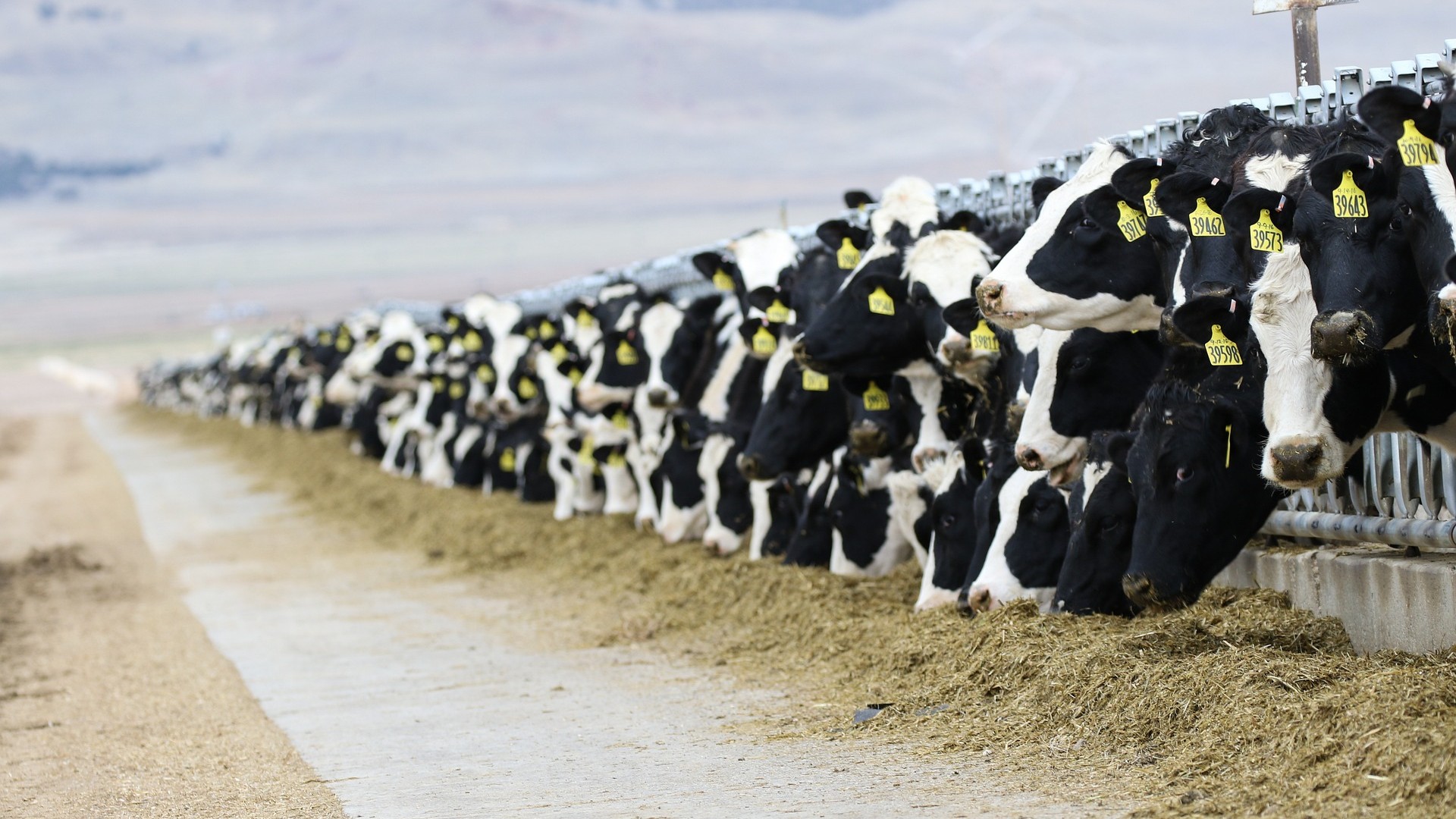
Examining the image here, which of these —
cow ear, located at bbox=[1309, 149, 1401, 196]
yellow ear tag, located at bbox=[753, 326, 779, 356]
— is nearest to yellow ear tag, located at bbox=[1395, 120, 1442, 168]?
cow ear, located at bbox=[1309, 149, 1401, 196]

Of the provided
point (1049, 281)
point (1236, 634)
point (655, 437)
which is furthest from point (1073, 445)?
point (655, 437)

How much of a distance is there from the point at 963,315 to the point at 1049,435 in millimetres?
1002

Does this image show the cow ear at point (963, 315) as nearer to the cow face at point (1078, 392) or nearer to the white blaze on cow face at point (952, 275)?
the white blaze on cow face at point (952, 275)

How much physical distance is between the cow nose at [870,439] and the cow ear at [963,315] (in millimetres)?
1248

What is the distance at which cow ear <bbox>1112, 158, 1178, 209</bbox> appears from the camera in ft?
23.7

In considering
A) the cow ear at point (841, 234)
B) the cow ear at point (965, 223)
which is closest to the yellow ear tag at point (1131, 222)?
the cow ear at point (965, 223)

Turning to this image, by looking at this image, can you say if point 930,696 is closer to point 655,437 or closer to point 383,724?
point 383,724

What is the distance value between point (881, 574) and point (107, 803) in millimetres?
4777

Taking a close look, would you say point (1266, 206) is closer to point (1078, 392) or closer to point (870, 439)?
point (1078, 392)

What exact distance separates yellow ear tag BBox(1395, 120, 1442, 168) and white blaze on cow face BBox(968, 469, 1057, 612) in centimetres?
281

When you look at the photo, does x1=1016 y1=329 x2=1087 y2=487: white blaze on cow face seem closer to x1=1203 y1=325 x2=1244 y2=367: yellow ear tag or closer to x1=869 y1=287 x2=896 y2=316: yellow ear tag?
x1=1203 y1=325 x2=1244 y2=367: yellow ear tag

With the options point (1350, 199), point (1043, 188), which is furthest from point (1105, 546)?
point (1350, 199)

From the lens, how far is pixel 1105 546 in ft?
25.1

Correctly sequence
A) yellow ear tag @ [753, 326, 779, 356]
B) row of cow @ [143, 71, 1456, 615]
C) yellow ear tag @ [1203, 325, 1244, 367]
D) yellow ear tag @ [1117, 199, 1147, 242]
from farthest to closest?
yellow ear tag @ [753, 326, 779, 356] < yellow ear tag @ [1117, 199, 1147, 242] < yellow ear tag @ [1203, 325, 1244, 367] < row of cow @ [143, 71, 1456, 615]
